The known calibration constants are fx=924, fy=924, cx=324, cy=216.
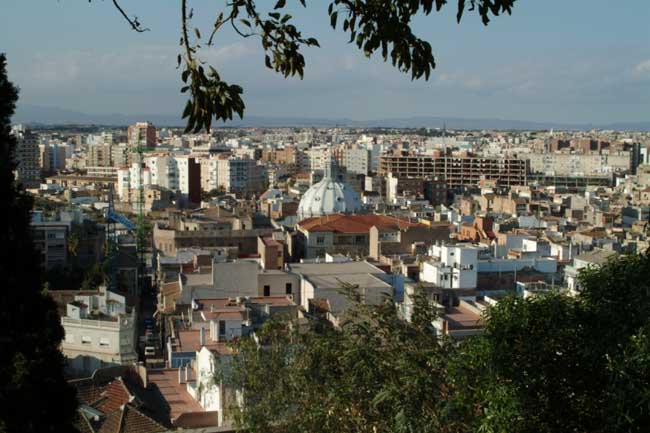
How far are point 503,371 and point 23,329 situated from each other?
2.94 m

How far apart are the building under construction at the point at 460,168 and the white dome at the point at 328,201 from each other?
77.3 feet

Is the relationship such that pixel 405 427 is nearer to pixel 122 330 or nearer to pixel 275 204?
pixel 122 330

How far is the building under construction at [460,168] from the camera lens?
62469 millimetres

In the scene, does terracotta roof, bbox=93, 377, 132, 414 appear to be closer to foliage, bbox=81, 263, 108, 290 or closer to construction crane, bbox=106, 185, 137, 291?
foliage, bbox=81, 263, 108, 290

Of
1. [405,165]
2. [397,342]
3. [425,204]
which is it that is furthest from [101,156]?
[397,342]

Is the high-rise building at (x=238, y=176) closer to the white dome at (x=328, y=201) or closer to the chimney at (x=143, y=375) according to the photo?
the white dome at (x=328, y=201)

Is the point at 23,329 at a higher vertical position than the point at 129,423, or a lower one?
higher

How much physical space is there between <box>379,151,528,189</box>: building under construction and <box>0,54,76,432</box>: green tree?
56.4m

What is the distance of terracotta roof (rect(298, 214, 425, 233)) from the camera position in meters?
29.7

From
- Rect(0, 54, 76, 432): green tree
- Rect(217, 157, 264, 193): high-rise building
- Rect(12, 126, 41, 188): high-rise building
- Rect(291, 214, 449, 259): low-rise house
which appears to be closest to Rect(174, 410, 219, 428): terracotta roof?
Rect(0, 54, 76, 432): green tree

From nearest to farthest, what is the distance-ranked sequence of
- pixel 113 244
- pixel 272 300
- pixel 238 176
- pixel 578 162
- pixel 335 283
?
pixel 272 300 < pixel 335 283 < pixel 113 244 < pixel 238 176 < pixel 578 162

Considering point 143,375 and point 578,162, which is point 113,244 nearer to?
point 143,375

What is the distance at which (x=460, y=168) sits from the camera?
63781 millimetres

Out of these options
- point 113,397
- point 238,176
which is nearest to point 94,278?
point 113,397
